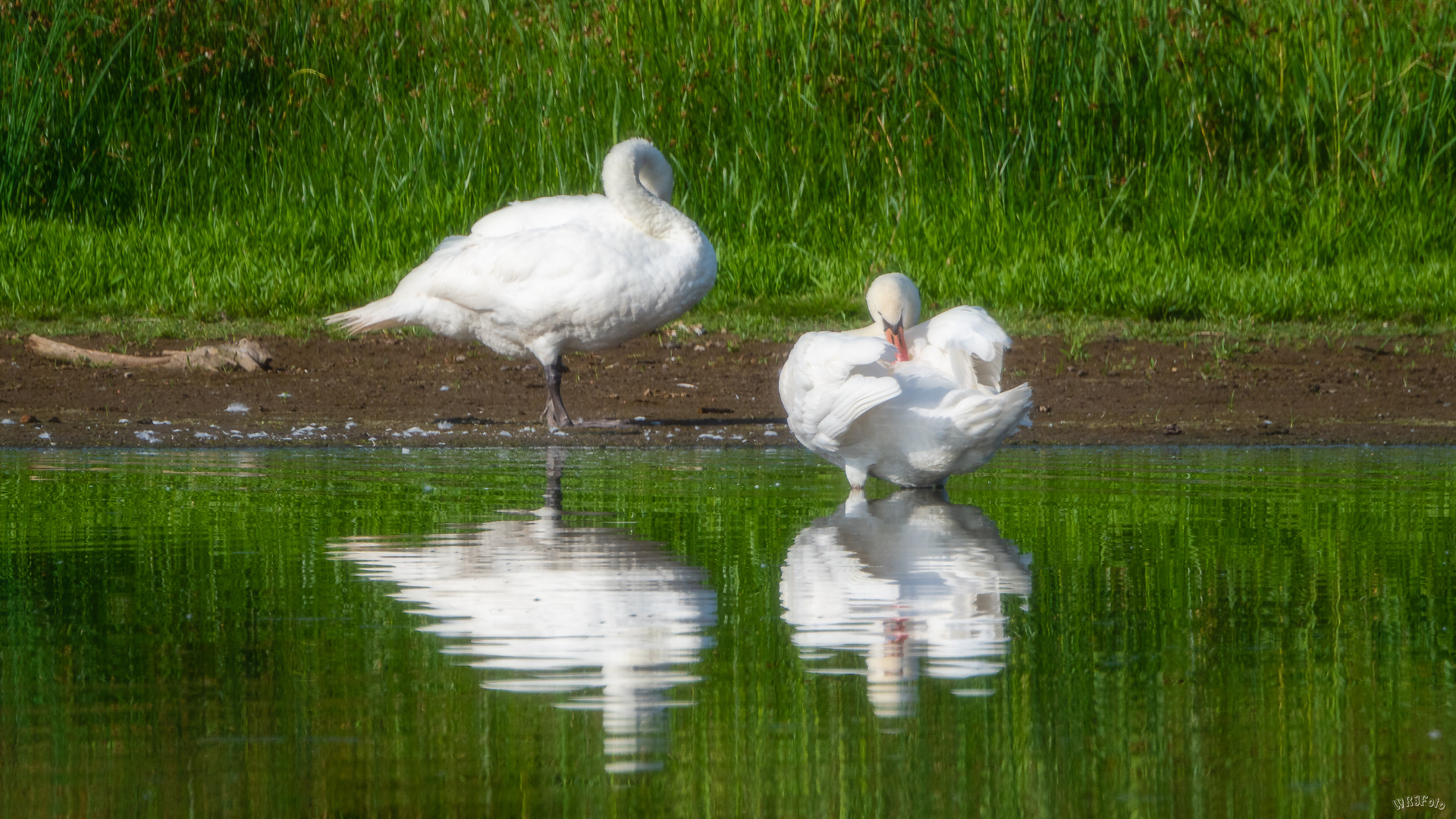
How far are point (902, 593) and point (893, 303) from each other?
2758 millimetres

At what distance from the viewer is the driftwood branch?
8.89m

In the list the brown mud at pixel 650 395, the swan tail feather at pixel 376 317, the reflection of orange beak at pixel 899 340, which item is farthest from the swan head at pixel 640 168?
the reflection of orange beak at pixel 899 340

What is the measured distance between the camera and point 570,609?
352cm

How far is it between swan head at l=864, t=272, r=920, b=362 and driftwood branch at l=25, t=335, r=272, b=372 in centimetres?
370

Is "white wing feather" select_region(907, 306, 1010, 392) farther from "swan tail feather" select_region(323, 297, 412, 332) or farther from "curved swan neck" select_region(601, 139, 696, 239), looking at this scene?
"swan tail feather" select_region(323, 297, 412, 332)

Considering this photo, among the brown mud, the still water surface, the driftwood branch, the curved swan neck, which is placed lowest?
the still water surface

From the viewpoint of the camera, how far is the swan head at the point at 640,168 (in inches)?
337

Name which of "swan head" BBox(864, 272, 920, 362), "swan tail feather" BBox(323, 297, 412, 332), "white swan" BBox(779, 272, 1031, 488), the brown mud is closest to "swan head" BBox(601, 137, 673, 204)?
the brown mud

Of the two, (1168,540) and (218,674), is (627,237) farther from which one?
(218,674)

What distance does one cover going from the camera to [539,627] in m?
3.36

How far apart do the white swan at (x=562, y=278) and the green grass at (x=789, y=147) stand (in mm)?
2205

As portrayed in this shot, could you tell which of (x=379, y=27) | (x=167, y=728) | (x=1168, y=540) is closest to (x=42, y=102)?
(x=379, y=27)

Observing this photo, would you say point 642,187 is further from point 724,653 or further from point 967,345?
point 724,653

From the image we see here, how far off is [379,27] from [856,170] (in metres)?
4.09
